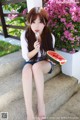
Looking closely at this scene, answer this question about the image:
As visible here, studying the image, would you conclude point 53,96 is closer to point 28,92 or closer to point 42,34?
point 28,92

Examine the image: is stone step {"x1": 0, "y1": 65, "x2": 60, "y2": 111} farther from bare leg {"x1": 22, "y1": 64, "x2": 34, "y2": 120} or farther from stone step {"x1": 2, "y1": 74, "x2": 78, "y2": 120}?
bare leg {"x1": 22, "y1": 64, "x2": 34, "y2": 120}

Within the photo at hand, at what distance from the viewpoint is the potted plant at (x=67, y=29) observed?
2.05m

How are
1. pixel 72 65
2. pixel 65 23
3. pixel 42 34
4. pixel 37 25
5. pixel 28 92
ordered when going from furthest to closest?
pixel 72 65 < pixel 65 23 < pixel 42 34 < pixel 37 25 < pixel 28 92

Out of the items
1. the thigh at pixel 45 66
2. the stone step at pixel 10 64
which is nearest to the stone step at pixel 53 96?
the thigh at pixel 45 66

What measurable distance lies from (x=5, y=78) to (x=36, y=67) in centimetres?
53

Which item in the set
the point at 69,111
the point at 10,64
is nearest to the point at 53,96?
the point at 69,111

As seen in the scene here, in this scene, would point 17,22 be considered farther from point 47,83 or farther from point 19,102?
point 19,102

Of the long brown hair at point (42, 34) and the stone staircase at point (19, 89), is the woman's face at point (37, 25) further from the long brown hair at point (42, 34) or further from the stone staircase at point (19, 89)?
the stone staircase at point (19, 89)

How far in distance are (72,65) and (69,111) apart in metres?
0.60

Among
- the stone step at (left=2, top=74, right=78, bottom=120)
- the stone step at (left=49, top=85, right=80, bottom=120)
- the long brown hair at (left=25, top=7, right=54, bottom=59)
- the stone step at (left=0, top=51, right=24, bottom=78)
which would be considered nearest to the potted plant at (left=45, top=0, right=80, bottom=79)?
the stone step at (left=2, top=74, right=78, bottom=120)

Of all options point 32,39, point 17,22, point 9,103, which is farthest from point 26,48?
point 17,22

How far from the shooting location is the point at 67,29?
2.10 m

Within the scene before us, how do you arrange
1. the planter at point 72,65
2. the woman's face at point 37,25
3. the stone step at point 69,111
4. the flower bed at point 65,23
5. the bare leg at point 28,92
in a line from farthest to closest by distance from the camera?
the planter at point 72,65, the flower bed at point 65,23, the stone step at point 69,111, the woman's face at point 37,25, the bare leg at point 28,92

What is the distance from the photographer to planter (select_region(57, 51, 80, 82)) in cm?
221
